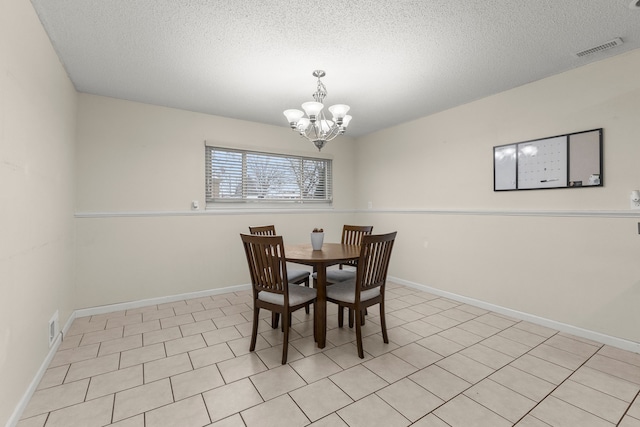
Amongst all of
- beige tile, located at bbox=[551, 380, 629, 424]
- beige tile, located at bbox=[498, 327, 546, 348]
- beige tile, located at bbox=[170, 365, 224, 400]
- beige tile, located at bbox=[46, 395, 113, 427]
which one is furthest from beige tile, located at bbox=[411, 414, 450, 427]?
beige tile, located at bbox=[46, 395, 113, 427]

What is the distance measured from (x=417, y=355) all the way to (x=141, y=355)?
6.92ft

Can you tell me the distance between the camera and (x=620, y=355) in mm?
2189

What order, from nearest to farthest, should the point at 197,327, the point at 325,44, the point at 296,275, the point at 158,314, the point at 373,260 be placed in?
the point at 325,44 < the point at 373,260 < the point at 197,327 < the point at 296,275 < the point at 158,314

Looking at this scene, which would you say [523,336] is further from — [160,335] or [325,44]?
[160,335]

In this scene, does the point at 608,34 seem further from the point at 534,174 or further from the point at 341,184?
the point at 341,184

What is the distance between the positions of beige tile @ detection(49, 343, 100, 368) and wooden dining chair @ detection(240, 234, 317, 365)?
1.24 meters

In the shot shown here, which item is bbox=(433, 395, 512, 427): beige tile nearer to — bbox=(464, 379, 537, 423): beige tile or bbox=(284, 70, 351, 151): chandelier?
bbox=(464, 379, 537, 423): beige tile

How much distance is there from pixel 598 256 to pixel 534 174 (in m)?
0.86

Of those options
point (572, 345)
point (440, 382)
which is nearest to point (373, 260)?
point (440, 382)

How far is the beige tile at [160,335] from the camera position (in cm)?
245

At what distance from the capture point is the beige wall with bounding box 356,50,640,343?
2.29 m

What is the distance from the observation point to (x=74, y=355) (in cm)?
220

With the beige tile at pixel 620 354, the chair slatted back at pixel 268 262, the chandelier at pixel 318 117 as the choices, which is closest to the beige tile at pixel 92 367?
the chair slatted back at pixel 268 262

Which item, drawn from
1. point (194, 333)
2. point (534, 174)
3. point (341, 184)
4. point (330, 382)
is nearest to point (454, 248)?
point (534, 174)
